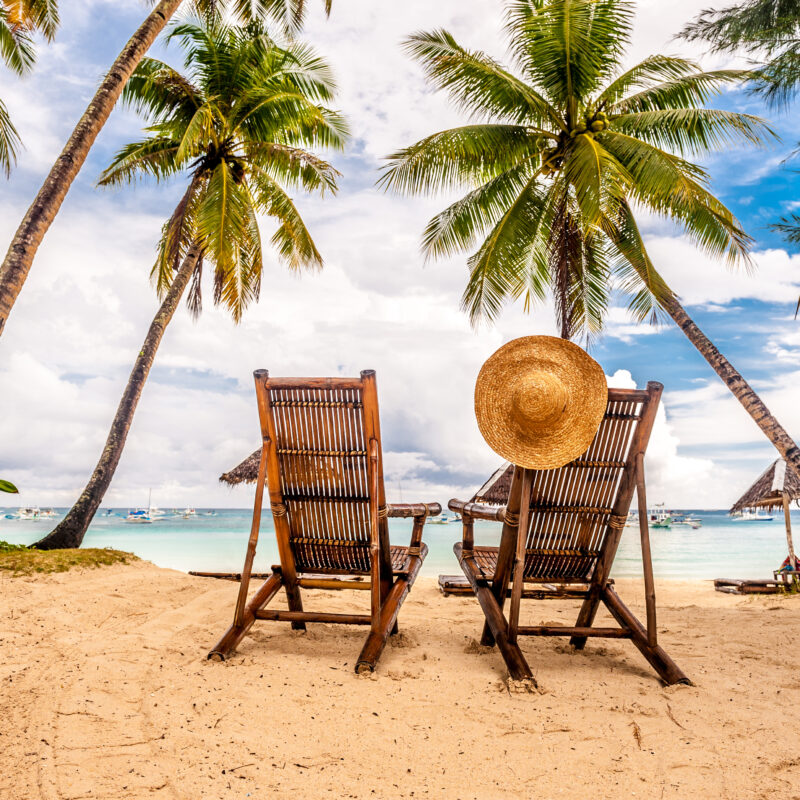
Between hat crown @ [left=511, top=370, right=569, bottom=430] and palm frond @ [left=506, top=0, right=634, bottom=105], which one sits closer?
hat crown @ [left=511, top=370, right=569, bottom=430]

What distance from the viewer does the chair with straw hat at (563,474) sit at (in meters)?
3.10

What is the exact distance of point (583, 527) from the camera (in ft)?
11.1

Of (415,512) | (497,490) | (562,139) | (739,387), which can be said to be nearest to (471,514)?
(415,512)

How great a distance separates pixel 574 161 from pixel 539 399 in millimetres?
5648

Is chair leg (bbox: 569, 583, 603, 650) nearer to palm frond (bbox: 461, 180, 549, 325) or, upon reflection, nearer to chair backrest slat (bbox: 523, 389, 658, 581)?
chair backrest slat (bbox: 523, 389, 658, 581)

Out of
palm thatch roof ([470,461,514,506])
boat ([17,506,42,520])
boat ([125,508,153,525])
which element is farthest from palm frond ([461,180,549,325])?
boat ([17,506,42,520])

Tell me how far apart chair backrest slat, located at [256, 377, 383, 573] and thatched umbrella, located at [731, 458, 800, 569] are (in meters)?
9.04

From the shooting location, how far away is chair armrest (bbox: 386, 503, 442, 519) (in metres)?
3.72

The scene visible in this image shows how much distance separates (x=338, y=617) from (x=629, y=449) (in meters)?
1.87

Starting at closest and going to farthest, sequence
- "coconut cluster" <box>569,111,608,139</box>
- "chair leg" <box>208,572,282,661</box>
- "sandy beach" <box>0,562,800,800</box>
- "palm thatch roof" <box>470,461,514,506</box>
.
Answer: "sandy beach" <box>0,562,800,800</box> < "chair leg" <box>208,572,282,661</box> < "coconut cluster" <box>569,111,608,139</box> < "palm thatch roof" <box>470,461,514,506</box>

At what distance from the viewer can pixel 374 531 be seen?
3.16 meters

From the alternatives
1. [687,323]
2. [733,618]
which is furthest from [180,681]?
[687,323]

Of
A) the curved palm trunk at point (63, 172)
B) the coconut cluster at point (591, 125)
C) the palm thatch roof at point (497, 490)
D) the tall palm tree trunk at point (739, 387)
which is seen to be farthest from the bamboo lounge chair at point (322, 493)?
the coconut cluster at point (591, 125)

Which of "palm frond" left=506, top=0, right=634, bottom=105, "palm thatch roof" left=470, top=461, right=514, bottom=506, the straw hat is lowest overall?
"palm thatch roof" left=470, top=461, right=514, bottom=506
